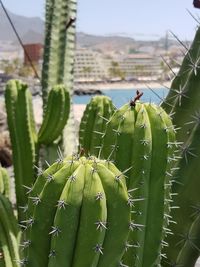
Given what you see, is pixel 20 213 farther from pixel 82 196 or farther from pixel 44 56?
pixel 82 196

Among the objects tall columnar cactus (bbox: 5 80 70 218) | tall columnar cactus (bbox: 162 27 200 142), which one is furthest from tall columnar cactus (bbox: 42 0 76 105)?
tall columnar cactus (bbox: 162 27 200 142)

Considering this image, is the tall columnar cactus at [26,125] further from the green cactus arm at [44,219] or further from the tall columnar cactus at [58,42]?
the green cactus arm at [44,219]

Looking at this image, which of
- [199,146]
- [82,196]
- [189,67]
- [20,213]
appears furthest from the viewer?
[20,213]

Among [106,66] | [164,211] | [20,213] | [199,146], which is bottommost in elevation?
[106,66]

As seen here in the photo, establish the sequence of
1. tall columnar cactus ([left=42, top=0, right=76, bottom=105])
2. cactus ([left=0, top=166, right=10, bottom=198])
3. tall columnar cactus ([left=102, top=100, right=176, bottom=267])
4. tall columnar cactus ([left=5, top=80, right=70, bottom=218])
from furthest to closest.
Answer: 1. tall columnar cactus ([left=42, top=0, right=76, bottom=105])
2. tall columnar cactus ([left=5, top=80, right=70, bottom=218])
3. cactus ([left=0, top=166, right=10, bottom=198])
4. tall columnar cactus ([left=102, top=100, right=176, bottom=267])

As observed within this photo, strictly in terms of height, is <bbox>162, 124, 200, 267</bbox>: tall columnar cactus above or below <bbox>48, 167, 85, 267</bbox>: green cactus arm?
below

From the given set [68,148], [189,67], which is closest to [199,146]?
[189,67]

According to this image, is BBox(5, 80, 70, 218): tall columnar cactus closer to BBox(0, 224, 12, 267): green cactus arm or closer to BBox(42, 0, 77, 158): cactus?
BBox(42, 0, 77, 158): cactus

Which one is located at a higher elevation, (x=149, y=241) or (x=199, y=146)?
(x=199, y=146)
